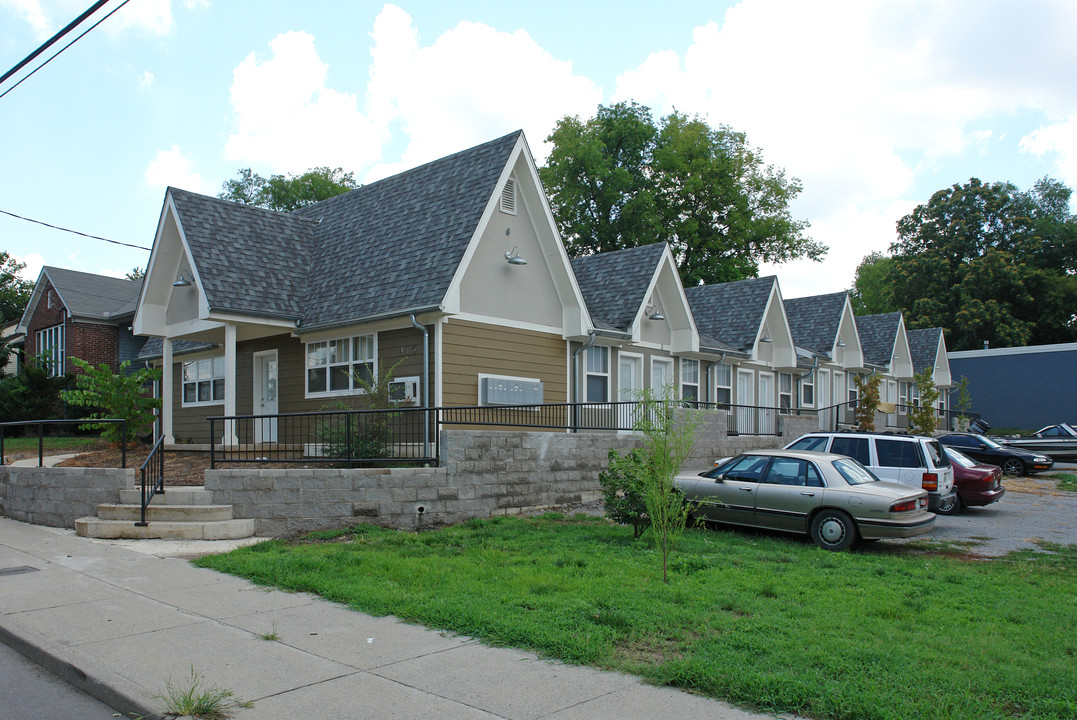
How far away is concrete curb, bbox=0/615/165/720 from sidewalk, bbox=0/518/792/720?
0.01 meters

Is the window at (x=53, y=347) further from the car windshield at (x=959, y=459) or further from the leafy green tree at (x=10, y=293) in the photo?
the car windshield at (x=959, y=459)

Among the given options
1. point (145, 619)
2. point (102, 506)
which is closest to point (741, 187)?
point (102, 506)

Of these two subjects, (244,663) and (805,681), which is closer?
(805,681)

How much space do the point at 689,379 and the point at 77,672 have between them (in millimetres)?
20322

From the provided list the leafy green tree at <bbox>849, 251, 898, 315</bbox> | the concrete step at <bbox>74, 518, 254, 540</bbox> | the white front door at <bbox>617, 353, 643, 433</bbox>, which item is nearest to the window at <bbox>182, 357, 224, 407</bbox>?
the concrete step at <bbox>74, 518, 254, 540</bbox>

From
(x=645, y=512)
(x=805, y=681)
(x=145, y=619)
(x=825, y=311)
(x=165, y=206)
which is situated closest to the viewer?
(x=805, y=681)

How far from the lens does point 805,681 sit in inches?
206

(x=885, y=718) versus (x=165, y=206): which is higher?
(x=165, y=206)

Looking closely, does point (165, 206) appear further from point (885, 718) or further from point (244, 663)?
point (885, 718)

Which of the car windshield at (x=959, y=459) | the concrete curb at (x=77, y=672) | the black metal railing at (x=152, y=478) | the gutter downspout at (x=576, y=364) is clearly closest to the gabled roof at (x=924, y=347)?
the car windshield at (x=959, y=459)

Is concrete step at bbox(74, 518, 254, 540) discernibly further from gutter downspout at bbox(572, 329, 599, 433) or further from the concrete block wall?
gutter downspout at bbox(572, 329, 599, 433)

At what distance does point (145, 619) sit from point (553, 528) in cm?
629

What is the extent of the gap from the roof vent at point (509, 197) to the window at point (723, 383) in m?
10.4

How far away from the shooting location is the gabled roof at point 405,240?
15.8 meters
